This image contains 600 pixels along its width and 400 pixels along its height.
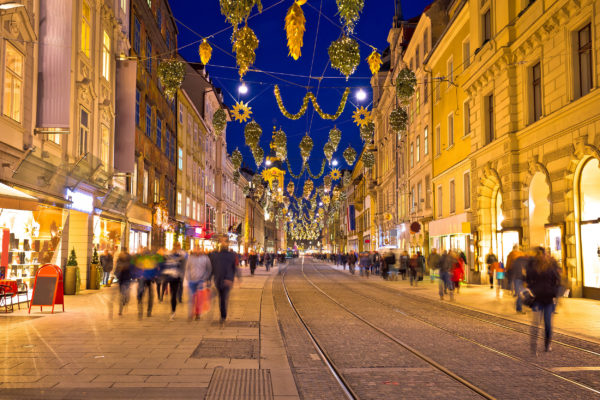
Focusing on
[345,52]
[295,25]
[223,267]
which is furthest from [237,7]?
[223,267]

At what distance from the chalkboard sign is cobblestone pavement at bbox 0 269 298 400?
0.31 metres

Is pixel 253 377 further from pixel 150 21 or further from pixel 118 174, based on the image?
pixel 150 21

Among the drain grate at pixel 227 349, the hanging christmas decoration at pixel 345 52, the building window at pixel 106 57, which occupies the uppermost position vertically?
the building window at pixel 106 57

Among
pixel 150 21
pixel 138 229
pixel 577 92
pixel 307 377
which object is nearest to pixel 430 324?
pixel 307 377

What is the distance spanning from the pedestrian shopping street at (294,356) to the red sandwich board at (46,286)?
0.50 m

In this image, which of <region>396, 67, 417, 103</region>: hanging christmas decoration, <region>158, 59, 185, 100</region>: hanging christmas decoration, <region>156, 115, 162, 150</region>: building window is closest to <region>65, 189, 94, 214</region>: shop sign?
<region>158, 59, 185, 100</region>: hanging christmas decoration

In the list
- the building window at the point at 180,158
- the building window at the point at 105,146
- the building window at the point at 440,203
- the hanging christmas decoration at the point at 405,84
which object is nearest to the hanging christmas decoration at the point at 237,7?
the hanging christmas decoration at the point at 405,84

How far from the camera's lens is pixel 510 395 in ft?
22.3

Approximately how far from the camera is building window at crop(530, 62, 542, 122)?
2231 centimetres

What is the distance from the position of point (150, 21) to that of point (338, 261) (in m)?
52.4

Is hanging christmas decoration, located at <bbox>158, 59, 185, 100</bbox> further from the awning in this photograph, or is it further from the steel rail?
the steel rail

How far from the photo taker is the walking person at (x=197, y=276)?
13.5m

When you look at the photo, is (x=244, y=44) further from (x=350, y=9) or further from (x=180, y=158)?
(x=180, y=158)

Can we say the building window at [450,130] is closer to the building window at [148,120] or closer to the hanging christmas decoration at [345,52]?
the building window at [148,120]
